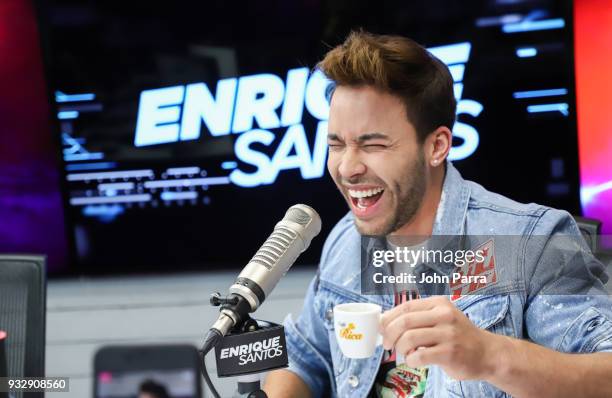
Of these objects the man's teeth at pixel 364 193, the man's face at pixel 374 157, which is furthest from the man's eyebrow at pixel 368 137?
the man's teeth at pixel 364 193

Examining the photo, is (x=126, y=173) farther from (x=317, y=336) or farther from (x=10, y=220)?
(x=317, y=336)

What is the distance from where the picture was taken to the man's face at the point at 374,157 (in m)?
1.64

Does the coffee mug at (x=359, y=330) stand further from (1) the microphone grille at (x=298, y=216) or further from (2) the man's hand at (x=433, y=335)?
(1) the microphone grille at (x=298, y=216)

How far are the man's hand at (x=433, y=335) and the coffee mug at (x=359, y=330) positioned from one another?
0.07ft

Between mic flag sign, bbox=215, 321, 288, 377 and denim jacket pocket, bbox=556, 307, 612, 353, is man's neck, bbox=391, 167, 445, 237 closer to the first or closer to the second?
denim jacket pocket, bbox=556, 307, 612, 353

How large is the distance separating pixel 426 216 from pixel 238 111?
2.01 meters

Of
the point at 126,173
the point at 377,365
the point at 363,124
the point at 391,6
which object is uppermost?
the point at 391,6

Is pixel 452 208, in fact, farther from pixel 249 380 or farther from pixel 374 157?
pixel 249 380

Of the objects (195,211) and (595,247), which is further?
(195,211)

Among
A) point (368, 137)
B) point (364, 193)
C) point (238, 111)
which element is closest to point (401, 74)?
point (368, 137)

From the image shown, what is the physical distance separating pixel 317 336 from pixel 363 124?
1.69 ft

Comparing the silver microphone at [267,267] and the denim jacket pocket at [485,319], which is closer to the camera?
the silver microphone at [267,267]

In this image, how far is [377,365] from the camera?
5.24 feet

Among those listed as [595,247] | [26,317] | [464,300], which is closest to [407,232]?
[464,300]
